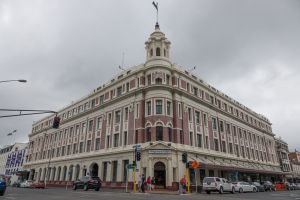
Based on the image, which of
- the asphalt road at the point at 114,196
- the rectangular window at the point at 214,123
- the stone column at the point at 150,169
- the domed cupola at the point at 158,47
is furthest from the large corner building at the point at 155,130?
the asphalt road at the point at 114,196

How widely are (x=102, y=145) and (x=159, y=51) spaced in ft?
61.3

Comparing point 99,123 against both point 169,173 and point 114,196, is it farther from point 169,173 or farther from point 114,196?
point 114,196

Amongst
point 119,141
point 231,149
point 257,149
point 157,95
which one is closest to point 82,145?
point 119,141

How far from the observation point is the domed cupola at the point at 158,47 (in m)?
40.6

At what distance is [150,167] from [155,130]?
504 centimetres

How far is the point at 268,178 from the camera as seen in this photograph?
195ft

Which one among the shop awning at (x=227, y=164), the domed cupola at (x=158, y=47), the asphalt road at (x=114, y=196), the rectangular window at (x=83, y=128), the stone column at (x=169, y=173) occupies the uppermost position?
the domed cupola at (x=158, y=47)

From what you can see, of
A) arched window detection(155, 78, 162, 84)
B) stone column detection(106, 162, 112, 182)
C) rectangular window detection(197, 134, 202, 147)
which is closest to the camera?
arched window detection(155, 78, 162, 84)

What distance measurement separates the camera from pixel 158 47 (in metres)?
41.4

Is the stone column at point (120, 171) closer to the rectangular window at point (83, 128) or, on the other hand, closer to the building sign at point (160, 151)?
the building sign at point (160, 151)

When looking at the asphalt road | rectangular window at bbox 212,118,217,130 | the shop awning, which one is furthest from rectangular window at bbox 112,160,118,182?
rectangular window at bbox 212,118,217,130

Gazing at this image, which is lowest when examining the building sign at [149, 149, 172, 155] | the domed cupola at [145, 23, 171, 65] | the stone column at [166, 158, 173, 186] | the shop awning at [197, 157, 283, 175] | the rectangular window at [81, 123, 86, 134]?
the stone column at [166, 158, 173, 186]

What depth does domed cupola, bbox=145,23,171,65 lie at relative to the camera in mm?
40606

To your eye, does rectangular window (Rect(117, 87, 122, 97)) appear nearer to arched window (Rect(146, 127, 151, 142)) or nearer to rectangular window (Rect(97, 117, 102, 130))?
rectangular window (Rect(97, 117, 102, 130))
